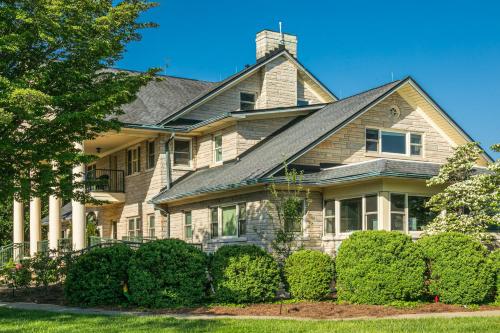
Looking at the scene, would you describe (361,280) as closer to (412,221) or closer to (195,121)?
(412,221)

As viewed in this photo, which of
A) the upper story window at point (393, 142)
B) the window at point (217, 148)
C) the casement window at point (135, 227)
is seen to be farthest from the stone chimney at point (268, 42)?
the casement window at point (135, 227)

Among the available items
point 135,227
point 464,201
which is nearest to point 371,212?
point 464,201

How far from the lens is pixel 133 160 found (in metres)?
31.0

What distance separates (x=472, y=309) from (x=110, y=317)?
7885 mm

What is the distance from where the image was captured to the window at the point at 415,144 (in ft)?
81.1

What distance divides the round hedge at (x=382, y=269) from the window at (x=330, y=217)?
5.11 m

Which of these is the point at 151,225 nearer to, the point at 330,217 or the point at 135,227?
the point at 135,227

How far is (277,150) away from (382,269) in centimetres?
833

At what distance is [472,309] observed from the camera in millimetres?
15328

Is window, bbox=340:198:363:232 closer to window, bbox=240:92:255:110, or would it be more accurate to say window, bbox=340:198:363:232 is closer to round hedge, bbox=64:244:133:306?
round hedge, bbox=64:244:133:306

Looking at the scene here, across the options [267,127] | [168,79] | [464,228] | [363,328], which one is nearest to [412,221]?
[464,228]

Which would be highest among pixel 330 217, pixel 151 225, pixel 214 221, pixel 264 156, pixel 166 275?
pixel 264 156

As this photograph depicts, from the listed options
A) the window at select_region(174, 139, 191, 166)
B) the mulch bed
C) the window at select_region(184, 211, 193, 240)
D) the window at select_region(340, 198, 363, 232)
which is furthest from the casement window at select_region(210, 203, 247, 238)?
the mulch bed

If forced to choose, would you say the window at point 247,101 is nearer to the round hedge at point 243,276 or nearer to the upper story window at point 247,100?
the upper story window at point 247,100
